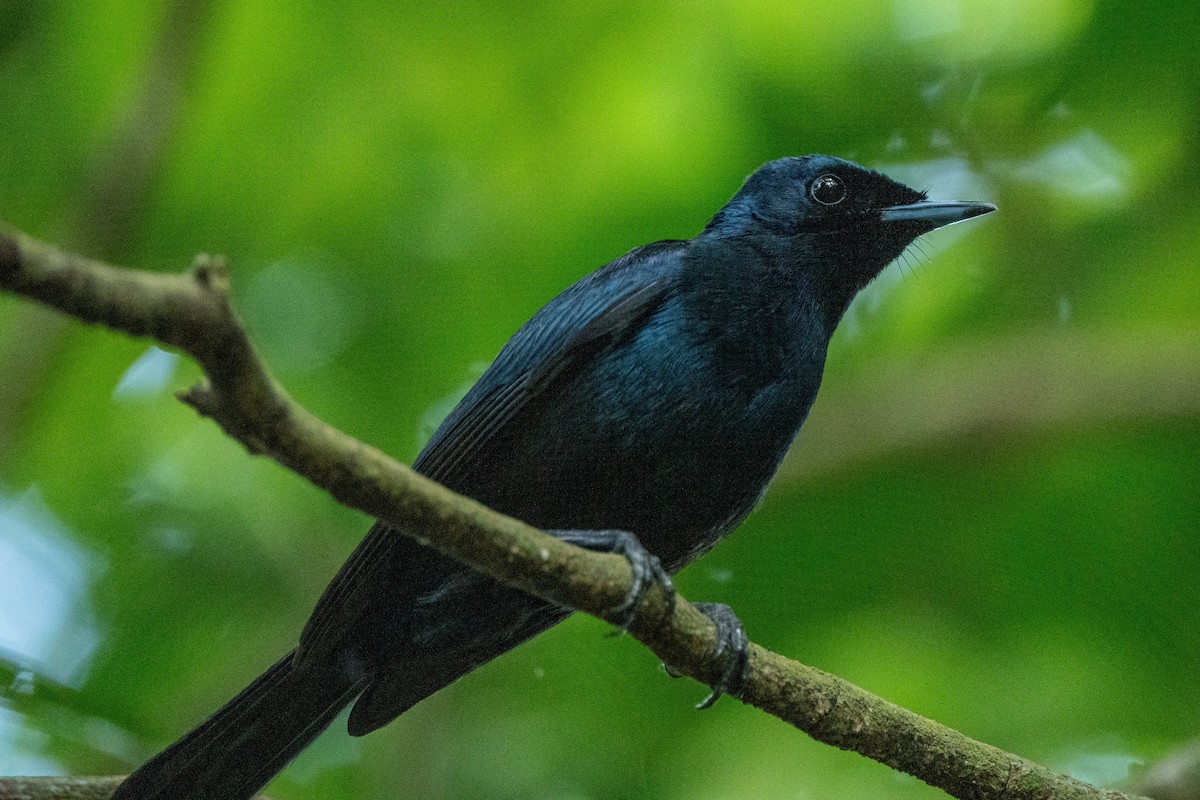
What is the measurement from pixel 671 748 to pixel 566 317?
92.5 inches

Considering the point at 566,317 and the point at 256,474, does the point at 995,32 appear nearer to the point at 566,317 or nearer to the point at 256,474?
the point at 566,317

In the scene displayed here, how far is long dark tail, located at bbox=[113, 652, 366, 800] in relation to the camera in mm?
3580

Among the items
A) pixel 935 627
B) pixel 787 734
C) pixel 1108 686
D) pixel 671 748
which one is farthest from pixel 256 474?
pixel 1108 686

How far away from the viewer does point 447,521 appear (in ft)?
7.88

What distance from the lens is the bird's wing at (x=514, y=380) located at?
3.52 m

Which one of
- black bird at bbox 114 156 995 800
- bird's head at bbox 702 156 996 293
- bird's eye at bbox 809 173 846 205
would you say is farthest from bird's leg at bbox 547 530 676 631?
bird's eye at bbox 809 173 846 205

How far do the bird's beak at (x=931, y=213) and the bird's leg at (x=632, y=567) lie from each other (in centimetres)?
169

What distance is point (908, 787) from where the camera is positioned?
5.73 metres

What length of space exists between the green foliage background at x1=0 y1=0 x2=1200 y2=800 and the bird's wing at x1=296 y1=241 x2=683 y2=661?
1507mm

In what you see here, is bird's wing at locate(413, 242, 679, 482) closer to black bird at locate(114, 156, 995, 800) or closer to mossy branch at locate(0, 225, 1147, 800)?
black bird at locate(114, 156, 995, 800)

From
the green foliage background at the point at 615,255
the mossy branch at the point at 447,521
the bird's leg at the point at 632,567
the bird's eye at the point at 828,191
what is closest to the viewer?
the mossy branch at the point at 447,521

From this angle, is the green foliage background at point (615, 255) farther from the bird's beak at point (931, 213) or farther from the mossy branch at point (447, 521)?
the mossy branch at point (447, 521)

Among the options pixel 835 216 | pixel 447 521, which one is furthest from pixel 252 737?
pixel 835 216

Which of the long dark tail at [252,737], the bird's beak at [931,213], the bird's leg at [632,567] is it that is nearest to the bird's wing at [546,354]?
the bird's leg at [632,567]
